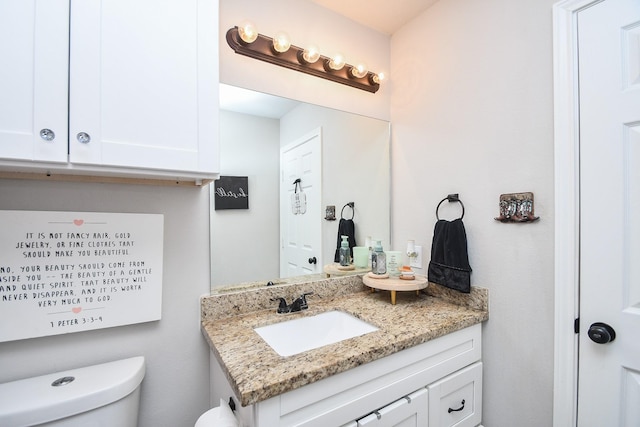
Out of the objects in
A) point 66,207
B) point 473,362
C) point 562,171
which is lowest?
point 473,362

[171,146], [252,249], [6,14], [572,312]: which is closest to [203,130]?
[171,146]

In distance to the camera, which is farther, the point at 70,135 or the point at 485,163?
the point at 485,163

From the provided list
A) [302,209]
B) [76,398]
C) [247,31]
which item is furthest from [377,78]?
[76,398]

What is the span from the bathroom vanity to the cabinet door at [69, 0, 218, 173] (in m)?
0.63

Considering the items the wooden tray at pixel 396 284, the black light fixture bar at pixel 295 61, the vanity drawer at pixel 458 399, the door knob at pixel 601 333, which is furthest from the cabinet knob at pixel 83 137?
the door knob at pixel 601 333

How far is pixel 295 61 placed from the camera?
55.6 inches

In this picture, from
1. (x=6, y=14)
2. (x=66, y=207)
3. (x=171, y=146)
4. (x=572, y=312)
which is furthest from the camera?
(x=572, y=312)

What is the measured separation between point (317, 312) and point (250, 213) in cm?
57

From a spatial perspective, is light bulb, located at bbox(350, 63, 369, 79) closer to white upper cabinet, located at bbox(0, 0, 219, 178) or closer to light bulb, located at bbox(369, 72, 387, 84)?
light bulb, located at bbox(369, 72, 387, 84)

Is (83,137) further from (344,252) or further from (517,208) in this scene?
(517,208)

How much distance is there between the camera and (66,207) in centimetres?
96

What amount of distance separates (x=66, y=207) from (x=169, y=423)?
910 mm

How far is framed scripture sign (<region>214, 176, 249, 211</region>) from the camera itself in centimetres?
124

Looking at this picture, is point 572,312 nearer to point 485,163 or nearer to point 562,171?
point 562,171
